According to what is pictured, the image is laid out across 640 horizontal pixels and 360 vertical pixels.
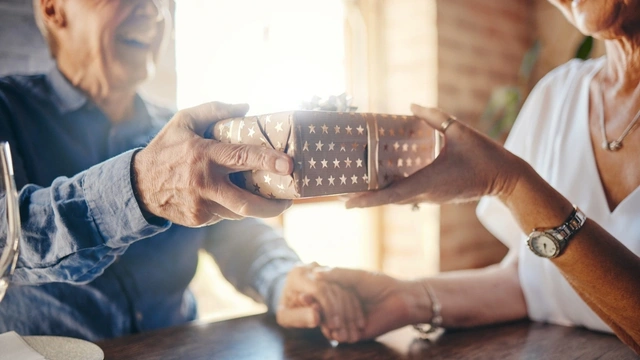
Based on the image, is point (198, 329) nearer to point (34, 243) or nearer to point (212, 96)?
point (34, 243)

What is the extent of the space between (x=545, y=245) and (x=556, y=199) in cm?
8

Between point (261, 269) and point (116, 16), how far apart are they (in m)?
0.63

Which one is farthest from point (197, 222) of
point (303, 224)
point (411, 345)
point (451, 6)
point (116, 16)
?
point (451, 6)

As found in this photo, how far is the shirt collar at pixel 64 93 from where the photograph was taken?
3.10 feet

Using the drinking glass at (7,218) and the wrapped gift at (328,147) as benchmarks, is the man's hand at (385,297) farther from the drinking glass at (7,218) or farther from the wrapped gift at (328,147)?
the drinking glass at (7,218)

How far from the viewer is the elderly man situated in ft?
2.27

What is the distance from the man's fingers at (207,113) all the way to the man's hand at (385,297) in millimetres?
388

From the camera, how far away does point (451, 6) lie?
2549 millimetres

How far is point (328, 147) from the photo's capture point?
0.64 m

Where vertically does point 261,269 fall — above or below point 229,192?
below

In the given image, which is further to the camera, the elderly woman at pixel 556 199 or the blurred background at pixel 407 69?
the blurred background at pixel 407 69

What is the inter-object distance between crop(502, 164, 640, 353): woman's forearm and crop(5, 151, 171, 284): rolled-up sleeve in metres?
0.58

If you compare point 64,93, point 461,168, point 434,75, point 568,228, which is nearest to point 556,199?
point 568,228

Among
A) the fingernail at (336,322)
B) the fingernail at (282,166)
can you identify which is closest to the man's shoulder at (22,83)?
the fingernail at (282,166)
